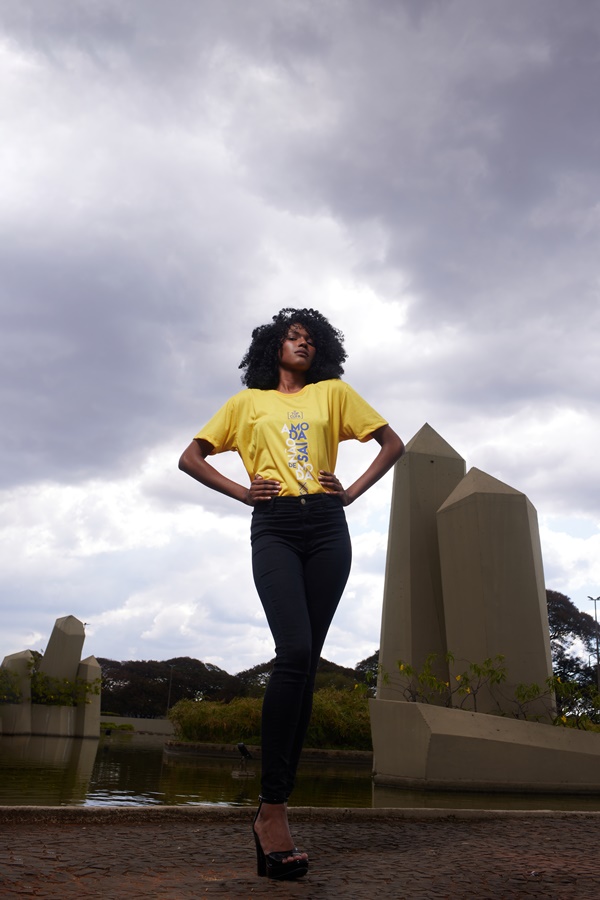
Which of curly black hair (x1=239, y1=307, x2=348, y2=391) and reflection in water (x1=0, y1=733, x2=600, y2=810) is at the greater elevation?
curly black hair (x1=239, y1=307, x2=348, y2=391)

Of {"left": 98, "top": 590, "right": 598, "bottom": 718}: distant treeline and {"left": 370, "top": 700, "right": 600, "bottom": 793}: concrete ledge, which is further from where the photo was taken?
{"left": 98, "top": 590, "right": 598, "bottom": 718}: distant treeline

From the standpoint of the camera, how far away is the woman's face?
289cm

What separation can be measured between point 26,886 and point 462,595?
6.19 m

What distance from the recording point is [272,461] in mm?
2559

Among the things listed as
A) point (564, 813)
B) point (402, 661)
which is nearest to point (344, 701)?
point (402, 661)

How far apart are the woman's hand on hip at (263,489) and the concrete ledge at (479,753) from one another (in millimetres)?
4696

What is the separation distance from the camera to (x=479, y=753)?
21.5 ft

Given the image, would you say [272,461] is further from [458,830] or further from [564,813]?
[564,813]

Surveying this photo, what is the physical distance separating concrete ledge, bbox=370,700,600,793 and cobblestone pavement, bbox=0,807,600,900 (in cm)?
287

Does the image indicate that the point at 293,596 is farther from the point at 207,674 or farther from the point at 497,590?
the point at 207,674

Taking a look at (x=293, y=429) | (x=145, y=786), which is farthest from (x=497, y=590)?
(x=293, y=429)

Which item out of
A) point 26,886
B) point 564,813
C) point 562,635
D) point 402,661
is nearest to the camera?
point 26,886

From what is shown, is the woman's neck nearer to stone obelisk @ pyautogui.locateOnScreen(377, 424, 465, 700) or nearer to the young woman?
the young woman

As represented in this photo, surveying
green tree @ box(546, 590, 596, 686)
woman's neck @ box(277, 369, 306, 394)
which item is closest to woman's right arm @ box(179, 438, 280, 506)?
woman's neck @ box(277, 369, 306, 394)
